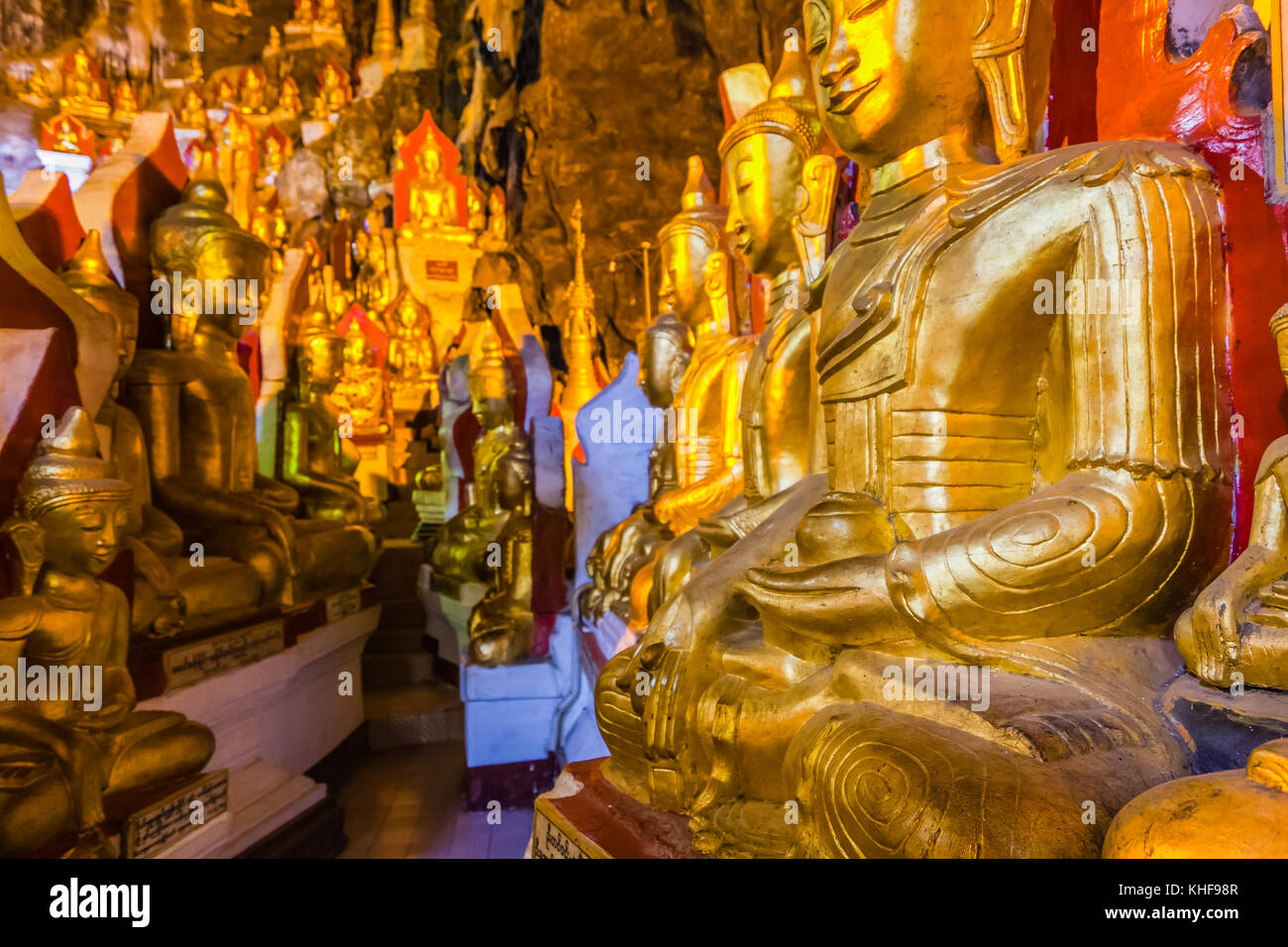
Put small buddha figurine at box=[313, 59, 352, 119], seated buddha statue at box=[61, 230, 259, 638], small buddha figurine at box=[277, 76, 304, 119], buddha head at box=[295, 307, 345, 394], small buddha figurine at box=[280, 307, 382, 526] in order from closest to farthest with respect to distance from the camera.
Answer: seated buddha statue at box=[61, 230, 259, 638]
small buddha figurine at box=[280, 307, 382, 526]
buddha head at box=[295, 307, 345, 394]
small buddha figurine at box=[277, 76, 304, 119]
small buddha figurine at box=[313, 59, 352, 119]

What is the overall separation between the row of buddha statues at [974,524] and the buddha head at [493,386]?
407 centimetres

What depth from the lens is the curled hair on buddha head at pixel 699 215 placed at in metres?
3.61

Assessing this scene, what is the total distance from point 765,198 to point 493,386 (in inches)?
142

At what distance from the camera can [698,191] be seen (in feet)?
12.3

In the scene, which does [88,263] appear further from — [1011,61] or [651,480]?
[1011,61]

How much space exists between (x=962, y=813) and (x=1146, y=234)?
3.45 ft

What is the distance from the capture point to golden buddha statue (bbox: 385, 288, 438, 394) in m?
13.0

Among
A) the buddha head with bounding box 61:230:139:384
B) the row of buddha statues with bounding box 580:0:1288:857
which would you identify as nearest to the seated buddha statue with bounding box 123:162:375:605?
the buddha head with bounding box 61:230:139:384

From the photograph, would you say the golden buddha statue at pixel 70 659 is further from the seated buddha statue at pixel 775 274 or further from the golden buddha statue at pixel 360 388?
the golden buddha statue at pixel 360 388

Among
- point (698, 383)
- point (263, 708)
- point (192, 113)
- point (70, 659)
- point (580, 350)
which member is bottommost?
point (263, 708)

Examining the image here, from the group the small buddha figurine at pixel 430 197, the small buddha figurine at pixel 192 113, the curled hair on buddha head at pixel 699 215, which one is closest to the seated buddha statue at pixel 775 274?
the curled hair on buddha head at pixel 699 215

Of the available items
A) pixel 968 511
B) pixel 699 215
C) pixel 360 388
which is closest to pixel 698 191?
pixel 699 215

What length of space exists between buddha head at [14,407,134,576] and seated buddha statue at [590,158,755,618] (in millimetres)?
1962

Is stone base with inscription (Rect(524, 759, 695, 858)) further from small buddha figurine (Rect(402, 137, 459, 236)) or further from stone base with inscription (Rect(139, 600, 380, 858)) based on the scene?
small buddha figurine (Rect(402, 137, 459, 236))
